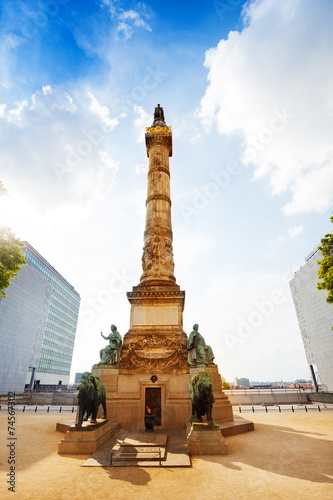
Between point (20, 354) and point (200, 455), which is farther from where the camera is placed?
point (20, 354)

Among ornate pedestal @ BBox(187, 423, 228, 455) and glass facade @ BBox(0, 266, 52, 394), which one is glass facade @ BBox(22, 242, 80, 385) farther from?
ornate pedestal @ BBox(187, 423, 228, 455)

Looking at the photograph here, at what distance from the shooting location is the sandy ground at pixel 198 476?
5.61 meters

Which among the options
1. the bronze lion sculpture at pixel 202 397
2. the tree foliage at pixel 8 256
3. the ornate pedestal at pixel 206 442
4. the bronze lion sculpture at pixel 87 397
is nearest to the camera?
the ornate pedestal at pixel 206 442

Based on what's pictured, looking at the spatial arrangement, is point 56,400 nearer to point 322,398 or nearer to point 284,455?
point 284,455

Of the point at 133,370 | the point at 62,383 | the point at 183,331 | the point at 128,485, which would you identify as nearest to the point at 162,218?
the point at 183,331

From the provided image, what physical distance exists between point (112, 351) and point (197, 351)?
4.73 metres

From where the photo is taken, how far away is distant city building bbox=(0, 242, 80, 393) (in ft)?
165

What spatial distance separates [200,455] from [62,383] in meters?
94.1

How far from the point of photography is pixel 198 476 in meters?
6.64

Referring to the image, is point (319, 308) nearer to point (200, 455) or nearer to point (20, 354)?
point (200, 455)

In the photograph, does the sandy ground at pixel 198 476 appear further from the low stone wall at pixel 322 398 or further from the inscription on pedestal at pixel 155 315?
the low stone wall at pixel 322 398

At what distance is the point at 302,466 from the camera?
7156 millimetres

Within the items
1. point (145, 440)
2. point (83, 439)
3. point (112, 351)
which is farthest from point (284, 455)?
point (112, 351)

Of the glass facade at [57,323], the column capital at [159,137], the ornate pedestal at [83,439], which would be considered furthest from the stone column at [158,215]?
the glass facade at [57,323]
